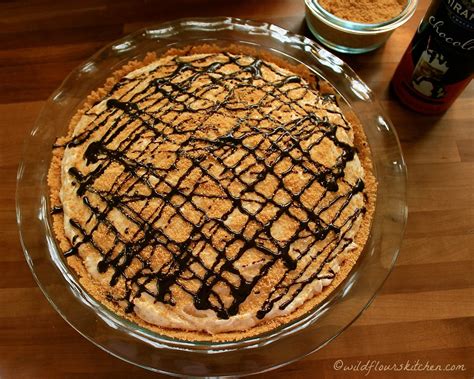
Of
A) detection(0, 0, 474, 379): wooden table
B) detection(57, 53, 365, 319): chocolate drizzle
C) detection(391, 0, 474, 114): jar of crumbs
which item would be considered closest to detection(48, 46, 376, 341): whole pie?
detection(57, 53, 365, 319): chocolate drizzle

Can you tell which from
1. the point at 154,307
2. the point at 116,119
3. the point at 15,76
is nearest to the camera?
the point at 154,307

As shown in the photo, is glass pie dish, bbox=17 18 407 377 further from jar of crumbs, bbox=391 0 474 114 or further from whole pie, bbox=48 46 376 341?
jar of crumbs, bbox=391 0 474 114

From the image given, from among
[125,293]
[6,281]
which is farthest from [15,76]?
[125,293]

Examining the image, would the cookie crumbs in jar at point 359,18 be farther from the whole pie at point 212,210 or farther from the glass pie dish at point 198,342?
the whole pie at point 212,210

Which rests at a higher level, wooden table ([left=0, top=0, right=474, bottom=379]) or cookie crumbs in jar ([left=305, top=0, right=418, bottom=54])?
cookie crumbs in jar ([left=305, top=0, right=418, bottom=54])

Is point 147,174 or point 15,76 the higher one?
point 147,174

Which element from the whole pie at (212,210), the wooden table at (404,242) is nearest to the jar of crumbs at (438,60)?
the wooden table at (404,242)

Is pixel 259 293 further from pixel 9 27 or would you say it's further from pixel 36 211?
pixel 9 27

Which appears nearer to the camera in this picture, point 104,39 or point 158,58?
point 158,58
